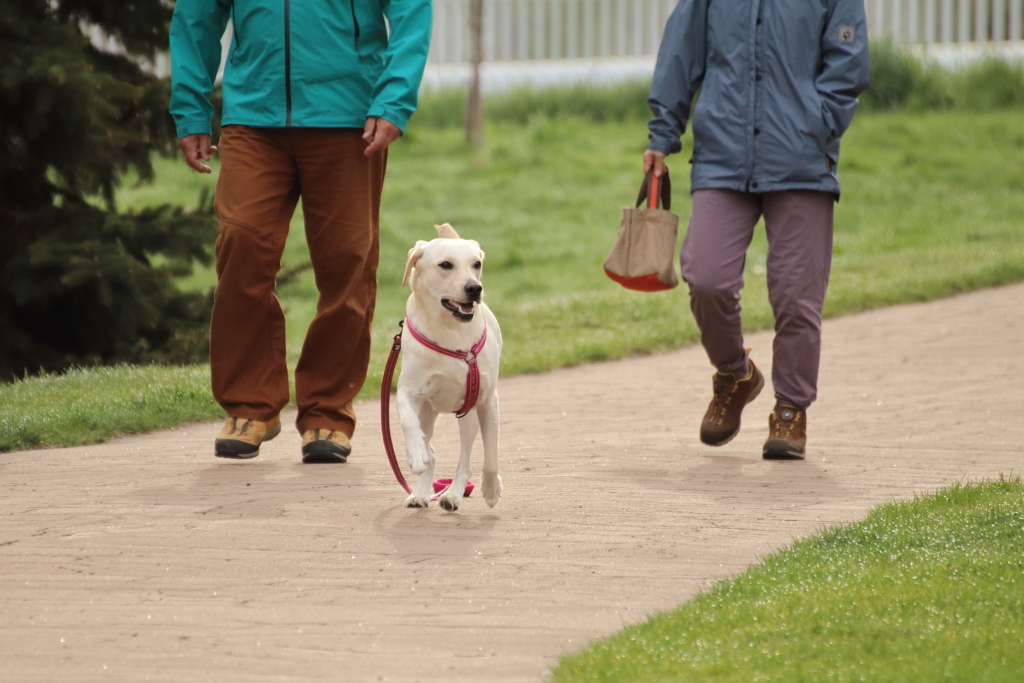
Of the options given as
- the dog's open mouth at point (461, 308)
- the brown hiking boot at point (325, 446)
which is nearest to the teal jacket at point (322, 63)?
the dog's open mouth at point (461, 308)

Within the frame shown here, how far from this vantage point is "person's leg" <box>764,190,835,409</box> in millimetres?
6492

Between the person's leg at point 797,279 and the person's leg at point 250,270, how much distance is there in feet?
6.83

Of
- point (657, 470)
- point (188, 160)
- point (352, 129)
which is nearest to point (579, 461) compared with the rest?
point (657, 470)

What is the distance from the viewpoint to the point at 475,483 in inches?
242

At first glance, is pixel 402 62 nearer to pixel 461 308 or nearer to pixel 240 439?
pixel 461 308

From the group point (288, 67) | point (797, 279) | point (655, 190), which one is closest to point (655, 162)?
point (655, 190)

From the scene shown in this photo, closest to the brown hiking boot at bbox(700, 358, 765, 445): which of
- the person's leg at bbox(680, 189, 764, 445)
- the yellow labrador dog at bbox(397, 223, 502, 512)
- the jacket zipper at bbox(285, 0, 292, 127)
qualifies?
the person's leg at bbox(680, 189, 764, 445)

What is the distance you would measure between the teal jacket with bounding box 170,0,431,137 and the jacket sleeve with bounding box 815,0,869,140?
1713 millimetres

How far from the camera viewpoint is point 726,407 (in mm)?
6832

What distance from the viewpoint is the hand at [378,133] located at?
604cm

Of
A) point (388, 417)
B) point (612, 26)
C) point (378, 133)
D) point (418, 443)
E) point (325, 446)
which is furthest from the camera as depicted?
point (612, 26)

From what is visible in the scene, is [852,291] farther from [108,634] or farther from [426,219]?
[108,634]

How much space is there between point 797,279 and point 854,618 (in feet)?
9.14

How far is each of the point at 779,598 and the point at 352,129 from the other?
2988mm
